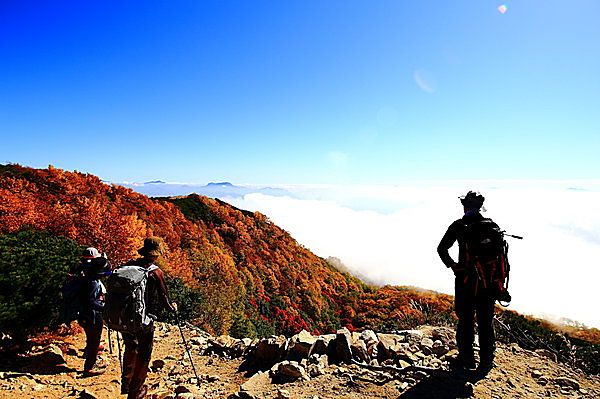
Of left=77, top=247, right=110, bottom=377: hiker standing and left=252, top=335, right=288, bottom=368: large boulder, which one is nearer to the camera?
left=77, top=247, right=110, bottom=377: hiker standing

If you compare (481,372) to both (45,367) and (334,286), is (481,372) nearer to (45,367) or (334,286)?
(45,367)

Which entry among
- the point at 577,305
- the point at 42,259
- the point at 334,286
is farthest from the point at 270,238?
the point at 577,305

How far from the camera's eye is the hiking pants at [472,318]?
4160mm

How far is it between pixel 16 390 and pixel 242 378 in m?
3.49

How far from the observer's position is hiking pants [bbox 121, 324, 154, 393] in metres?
3.97

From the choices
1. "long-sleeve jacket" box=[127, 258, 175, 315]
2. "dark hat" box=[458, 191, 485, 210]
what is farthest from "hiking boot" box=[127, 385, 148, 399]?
"dark hat" box=[458, 191, 485, 210]

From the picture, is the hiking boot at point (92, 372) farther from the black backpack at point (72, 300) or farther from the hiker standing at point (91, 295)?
the black backpack at point (72, 300)

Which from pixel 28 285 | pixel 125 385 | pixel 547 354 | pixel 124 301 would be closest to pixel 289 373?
pixel 125 385

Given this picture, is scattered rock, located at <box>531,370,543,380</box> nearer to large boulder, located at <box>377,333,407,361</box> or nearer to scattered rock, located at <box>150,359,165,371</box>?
large boulder, located at <box>377,333,407,361</box>

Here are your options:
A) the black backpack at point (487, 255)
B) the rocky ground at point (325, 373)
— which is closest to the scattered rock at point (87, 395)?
the rocky ground at point (325, 373)

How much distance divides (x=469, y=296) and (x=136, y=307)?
4.55 m

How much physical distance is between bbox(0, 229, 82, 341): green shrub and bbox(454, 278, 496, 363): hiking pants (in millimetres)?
6968

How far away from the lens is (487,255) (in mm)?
4113

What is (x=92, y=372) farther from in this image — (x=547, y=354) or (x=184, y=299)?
(x=547, y=354)
